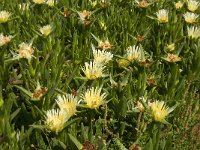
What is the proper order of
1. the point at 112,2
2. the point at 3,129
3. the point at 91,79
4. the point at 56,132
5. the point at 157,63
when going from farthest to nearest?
the point at 112,2
the point at 157,63
the point at 91,79
the point at 3,129
the point at 56,132

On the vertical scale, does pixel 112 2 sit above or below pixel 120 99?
above

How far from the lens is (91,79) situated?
179 centimetres

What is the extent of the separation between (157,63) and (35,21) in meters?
0.93

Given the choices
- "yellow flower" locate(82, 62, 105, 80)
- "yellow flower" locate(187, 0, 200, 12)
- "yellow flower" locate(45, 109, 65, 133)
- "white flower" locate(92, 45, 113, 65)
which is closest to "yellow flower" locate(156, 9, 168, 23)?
"yellow flower" locate(187, 0, 200, 12)

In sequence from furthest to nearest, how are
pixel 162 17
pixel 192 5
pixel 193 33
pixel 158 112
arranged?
pixel 192 5 → pixel 162 17 → pixel 193 33 → pixel 158 112

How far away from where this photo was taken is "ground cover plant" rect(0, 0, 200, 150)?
5.19 feet

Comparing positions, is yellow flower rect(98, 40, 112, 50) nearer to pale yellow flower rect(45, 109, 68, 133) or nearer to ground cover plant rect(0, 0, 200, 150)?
ground cover plant rect(0, 0, 200, 150)

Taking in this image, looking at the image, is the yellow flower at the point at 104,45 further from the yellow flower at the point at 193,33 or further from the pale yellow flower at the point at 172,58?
the yellow flower at the point at 193,33

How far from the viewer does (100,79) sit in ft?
6.13

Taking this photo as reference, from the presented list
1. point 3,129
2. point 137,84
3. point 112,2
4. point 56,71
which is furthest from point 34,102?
point 112,2

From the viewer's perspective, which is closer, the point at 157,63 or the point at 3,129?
the point at 3,129

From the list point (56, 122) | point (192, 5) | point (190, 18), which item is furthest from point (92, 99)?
point (192, 5)

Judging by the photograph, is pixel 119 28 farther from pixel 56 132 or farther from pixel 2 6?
pixel 56 132

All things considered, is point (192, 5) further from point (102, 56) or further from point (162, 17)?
point (102, 56)
